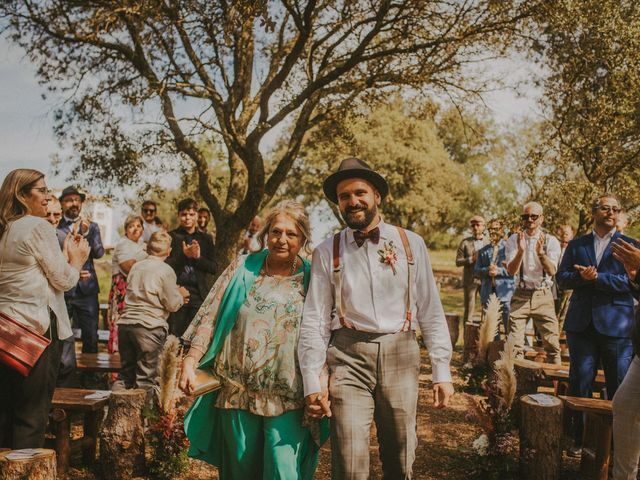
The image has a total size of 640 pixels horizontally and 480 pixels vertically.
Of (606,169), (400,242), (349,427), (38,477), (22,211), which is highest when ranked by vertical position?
(606,169)

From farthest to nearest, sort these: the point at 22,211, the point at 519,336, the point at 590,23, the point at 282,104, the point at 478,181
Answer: the point at 478,181 → the point at 282,104 → the point at 590,23 → the point at 519,336 → the point at 22,211

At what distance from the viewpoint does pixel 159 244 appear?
6070mm

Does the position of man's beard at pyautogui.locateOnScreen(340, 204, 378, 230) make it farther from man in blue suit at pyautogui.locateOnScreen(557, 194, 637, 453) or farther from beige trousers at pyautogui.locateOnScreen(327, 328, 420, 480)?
man in blue suit at pyautogui.locateOnScreen(557, 194, 637, 453)

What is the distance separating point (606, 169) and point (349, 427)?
10060 mm

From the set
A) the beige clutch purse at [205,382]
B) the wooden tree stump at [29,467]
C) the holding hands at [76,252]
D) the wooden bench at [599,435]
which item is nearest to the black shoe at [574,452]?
the wooden bench at [599,435]

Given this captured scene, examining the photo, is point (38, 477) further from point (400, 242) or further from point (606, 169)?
point (606, 169)

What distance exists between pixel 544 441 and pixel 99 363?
4.68 meters

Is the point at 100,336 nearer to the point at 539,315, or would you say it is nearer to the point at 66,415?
the point at 66,415

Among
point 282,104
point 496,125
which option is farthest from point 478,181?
point 282,104

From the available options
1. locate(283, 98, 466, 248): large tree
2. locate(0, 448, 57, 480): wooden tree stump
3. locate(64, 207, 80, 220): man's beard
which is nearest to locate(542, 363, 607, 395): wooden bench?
locate(0, 448, 57, 480): wooden tree stump

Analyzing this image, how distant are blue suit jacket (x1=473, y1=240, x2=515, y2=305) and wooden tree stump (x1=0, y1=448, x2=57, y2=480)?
7.20m

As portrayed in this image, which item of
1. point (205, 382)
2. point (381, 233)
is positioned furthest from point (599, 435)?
point (205, 382)

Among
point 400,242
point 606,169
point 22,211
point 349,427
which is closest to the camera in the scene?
point 349,427

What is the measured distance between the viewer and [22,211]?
3.97m
